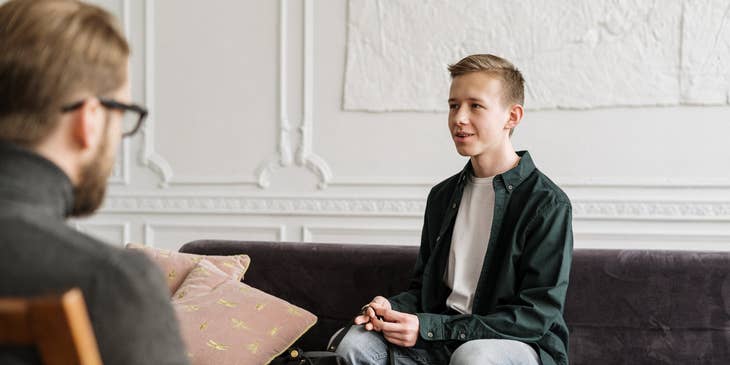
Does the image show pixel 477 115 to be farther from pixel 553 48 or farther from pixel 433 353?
pixel 553 48

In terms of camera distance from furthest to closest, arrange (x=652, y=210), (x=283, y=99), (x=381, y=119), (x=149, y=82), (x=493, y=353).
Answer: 1. (x=149, y=82)
2. (x=283, y=99)
3. (x=381, y=119)
4. (x=652, y=210)
5. (x=493, y=353)

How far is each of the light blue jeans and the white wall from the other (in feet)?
6.08

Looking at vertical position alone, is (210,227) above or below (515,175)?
below

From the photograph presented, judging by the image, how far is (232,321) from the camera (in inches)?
96.6

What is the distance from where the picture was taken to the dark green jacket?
211 cm

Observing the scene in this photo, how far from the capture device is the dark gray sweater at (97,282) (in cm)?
82

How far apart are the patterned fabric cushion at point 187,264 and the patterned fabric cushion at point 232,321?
2.4 inches

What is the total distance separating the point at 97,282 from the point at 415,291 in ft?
5.56

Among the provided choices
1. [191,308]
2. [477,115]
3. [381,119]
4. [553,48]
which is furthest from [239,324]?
[553,48]

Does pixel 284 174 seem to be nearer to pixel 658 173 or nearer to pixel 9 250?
pixel 658 173

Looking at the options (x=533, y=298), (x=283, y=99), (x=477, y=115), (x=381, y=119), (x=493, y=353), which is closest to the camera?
(x=493, y=353)

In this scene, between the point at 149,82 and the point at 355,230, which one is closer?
the point at 355,230

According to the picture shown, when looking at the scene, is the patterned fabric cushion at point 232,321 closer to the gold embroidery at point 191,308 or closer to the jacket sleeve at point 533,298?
the gold embroidery at point 191,308

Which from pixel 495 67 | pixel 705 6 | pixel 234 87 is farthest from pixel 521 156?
pixel 234 87
